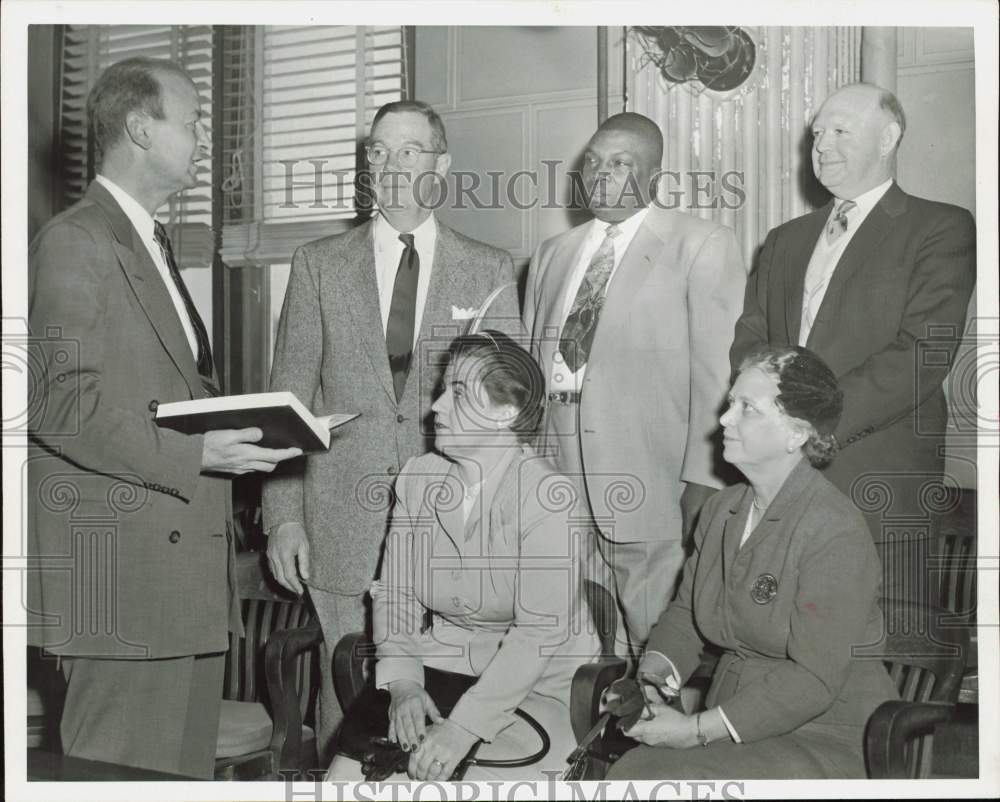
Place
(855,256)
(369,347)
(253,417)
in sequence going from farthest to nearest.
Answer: (369,347) < (855,256) < (253,417)

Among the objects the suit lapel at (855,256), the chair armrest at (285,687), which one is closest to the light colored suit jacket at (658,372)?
the suit lapel at (855,256)

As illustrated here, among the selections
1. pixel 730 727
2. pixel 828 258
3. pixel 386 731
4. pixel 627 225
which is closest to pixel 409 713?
pixel 386 731

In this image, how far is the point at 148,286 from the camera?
101 inches

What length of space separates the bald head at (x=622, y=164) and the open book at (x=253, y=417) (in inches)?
37.7

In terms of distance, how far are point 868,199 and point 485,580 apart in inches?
56.1

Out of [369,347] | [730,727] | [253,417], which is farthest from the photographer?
[369,347]

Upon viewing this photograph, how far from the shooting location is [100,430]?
255cm

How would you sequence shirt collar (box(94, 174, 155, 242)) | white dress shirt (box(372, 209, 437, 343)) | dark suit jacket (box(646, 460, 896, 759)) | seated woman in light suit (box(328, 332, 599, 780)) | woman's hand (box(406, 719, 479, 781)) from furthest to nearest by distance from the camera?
white dress shirt (box(372, 209, 437, 343)) < shirt collar (box(94, 174, 155, 242)) < seated woman in light suit (box(328, 332, 599, 780)) < woman's hand (box(406, 719, 479, 781)) < dark suit jacket (box(646, 460, 896, 759))

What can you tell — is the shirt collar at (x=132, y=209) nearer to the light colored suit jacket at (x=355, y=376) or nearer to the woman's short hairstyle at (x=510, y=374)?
the light colored suit jacket at (x=355, y=376)

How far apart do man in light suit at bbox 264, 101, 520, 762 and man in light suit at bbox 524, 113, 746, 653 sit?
0.75 ft

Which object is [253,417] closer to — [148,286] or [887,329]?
[148,286]

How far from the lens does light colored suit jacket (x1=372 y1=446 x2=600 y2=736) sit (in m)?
2.53

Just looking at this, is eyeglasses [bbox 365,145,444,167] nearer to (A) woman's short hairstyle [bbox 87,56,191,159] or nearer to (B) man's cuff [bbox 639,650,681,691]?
(A) woman's short hairstyle [bbox 87,56,191,159]

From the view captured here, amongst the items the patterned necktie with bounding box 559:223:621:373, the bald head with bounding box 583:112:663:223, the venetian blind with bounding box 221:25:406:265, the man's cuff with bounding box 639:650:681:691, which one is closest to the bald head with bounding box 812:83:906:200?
the bald head with bounding box 583:112:663:223
